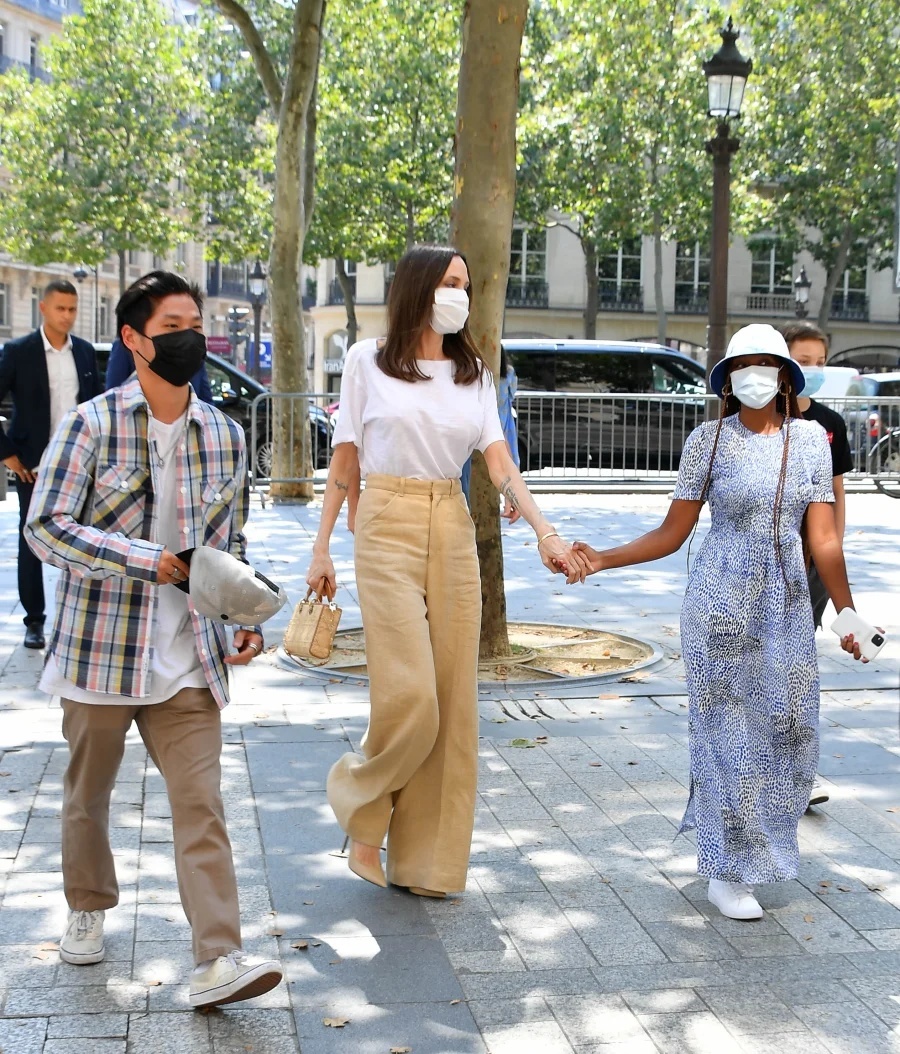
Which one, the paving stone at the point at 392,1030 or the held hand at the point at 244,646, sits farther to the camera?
the held hand at the point at 244,646

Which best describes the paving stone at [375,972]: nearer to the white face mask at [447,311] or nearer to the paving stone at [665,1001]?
the paving stone at [665,1001]

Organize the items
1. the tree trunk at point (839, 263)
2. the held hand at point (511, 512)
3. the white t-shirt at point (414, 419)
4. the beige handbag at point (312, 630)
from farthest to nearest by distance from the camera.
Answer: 1. the tree trunk at point (839, 263)
2. the held hand at point (511, 512)
3. the white t-shirt at point (414, 419)
4. the beige handbag at point (312, 630)

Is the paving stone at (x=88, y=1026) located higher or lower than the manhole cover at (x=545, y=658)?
lower

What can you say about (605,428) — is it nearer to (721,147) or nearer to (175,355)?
(721,147)

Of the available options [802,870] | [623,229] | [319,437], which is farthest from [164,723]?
[623,229]

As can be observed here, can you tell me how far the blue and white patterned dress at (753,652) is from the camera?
14.9 feet

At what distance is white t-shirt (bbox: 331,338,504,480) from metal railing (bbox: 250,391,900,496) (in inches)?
562

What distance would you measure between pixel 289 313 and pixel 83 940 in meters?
14.4

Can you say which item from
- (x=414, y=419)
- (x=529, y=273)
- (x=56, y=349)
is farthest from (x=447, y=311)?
(x=529, y=273)

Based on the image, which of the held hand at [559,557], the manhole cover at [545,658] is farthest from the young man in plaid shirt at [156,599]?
the manhole cover at [545,658]

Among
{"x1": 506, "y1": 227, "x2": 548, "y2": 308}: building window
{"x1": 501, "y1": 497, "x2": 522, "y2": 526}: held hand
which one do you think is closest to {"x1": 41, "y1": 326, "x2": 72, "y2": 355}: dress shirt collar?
{"x1": 501, "y1": 497, "x2": 522, "y2": 526}: held hand

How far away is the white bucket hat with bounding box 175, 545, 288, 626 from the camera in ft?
11.8

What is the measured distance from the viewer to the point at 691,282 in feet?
185

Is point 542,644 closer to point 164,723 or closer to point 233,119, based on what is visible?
point 164,723
